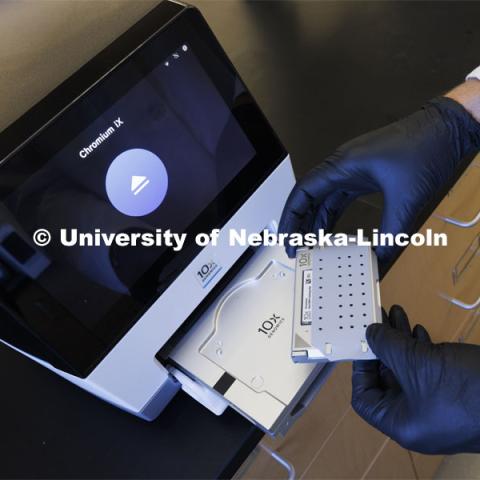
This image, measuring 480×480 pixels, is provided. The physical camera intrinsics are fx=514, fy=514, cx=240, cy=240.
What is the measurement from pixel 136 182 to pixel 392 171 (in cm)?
36

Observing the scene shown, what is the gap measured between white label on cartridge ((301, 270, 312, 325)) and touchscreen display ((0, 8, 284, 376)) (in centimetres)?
14

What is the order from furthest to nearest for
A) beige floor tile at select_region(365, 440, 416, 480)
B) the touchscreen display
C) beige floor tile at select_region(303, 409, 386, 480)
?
beige floor tile at select_region(365, 440, 416, 480) < beige floor tile at select_region(303, 409, 386, 480) < the touchscreen display

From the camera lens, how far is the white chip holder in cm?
58

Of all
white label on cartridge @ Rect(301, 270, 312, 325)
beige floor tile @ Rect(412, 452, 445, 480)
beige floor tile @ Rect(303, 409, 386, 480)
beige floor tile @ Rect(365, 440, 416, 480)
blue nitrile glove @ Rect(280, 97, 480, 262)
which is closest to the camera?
white label on cartridge @ Rect(301, 270, 312, 325)

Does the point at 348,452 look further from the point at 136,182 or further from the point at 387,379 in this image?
the point at 136,182

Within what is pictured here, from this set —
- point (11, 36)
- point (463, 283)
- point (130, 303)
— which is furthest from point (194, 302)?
point (463, 283)

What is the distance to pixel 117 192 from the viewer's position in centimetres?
56

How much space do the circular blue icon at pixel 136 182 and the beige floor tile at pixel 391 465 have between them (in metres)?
0.74

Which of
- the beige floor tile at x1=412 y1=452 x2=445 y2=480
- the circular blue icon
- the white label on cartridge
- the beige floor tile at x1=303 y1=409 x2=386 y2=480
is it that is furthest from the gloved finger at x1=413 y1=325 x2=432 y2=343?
the beige floor tile at x1=412 y1=452 x2=445 y2=480

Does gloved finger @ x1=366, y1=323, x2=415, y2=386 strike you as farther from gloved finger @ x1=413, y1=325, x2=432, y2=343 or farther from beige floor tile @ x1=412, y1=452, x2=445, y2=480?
beige floor tile @ x1=412, y1=452, x2=445, y2=480

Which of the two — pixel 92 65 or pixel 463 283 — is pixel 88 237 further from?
pixel 463 283

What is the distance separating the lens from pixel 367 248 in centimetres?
67

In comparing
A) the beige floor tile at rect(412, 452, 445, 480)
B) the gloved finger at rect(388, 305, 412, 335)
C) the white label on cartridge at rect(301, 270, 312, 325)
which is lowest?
the beige floor tile at rect(412, 452, 445, 480)

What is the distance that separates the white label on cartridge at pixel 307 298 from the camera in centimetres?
61
